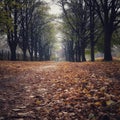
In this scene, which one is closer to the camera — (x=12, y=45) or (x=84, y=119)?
(x=84, y=119)

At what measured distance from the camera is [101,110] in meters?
4.02

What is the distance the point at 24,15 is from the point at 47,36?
25.9m

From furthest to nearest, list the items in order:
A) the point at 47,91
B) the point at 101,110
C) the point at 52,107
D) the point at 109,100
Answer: the point at 47,91, the point at 52,107, the point at 109,100, the point at 101,110

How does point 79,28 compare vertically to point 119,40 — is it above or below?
above

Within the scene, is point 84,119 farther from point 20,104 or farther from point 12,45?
point 12,45

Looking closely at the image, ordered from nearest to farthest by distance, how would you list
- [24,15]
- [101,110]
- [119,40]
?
1. [101,110]
2. [119,40]
3. [24,15]

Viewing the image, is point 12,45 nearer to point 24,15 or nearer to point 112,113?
point 24,15

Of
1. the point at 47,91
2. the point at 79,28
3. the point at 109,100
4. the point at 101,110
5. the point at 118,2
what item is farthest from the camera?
the point at 79,28

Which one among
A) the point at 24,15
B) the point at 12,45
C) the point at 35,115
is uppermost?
the point at 24,15

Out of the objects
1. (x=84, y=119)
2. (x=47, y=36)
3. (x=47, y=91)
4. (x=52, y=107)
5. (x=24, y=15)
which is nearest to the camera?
(x=84, y=119)

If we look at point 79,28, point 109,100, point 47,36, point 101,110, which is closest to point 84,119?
point 101,110

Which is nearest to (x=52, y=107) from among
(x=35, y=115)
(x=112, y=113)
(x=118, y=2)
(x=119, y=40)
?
(x=35, y=115)

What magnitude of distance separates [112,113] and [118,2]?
18.6 metres

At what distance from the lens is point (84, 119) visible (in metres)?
3.75
